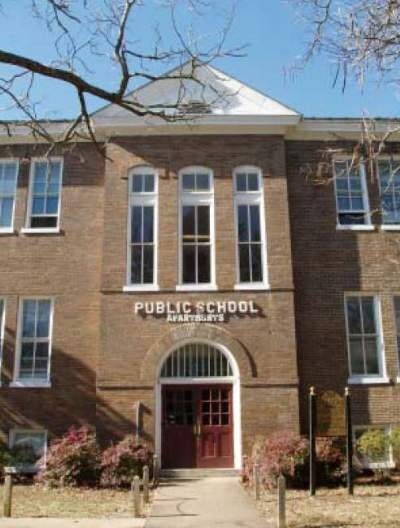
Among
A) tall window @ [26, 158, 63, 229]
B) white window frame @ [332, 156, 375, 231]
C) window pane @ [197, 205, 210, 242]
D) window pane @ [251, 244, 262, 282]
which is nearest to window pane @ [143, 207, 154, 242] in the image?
window pane @ [197, 205, 210, 242]

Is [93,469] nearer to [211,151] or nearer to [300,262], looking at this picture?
[300,262]

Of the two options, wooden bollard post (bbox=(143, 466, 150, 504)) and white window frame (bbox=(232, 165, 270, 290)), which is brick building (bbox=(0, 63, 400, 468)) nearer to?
white window frame (bbox=(232, 165, 270, 290))

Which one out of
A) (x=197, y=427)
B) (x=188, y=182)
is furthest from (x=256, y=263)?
(x=197, y=427)

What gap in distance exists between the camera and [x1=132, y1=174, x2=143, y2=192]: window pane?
1936 centimetres

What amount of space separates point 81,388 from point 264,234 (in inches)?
277

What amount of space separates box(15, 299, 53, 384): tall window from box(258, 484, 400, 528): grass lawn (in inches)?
313

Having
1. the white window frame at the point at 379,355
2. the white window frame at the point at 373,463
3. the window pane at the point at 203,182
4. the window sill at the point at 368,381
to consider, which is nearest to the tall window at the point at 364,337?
the white window frame at the point at 379,355

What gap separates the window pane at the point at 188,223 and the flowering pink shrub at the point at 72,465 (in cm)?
660

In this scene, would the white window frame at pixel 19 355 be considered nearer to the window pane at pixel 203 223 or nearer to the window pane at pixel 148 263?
the window pane at pixel 148 263

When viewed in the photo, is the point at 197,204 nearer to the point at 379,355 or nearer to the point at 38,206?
the point at 38,206

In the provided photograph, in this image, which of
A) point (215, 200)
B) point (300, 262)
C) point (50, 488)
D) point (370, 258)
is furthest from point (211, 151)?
point (50, 488)

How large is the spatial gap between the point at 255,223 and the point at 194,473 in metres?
7.43

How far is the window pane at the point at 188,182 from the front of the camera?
1934 cm

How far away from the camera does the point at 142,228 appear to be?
62.3 ft
